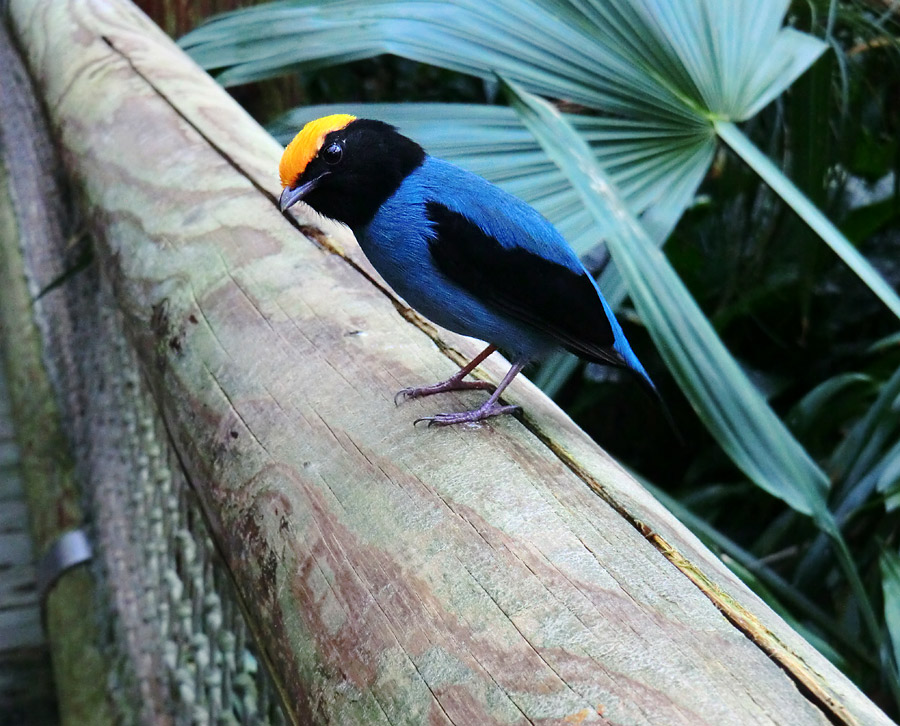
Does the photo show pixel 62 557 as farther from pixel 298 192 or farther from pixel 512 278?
pixel 512 278

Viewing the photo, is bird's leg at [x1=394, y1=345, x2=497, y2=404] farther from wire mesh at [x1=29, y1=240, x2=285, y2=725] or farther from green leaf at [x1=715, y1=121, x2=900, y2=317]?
green leaf at [x1=715, y1=121, x2=900, y2=317]

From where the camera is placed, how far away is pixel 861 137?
3584 mm

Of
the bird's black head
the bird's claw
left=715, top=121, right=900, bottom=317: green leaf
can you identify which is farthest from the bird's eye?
left=715, top=121, right=900, bottom=317: green leaf

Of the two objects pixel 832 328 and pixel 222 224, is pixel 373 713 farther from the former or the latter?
pixel 832 328

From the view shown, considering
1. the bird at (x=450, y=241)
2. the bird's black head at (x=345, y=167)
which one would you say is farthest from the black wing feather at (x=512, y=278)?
the bird's black head at (x=345, y=167)

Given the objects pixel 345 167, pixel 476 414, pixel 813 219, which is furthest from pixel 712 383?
pixel 345 167

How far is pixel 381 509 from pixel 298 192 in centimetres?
73

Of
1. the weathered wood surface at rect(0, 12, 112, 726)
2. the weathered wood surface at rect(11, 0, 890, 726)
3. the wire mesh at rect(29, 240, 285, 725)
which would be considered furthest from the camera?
the weathered wood surface at rect(0, 12, 112, 726)

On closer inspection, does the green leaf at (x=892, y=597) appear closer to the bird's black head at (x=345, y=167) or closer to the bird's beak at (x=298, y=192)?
the bird's black head at (x=345, y=167)

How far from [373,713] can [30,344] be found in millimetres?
3211

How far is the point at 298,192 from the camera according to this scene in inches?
63.4

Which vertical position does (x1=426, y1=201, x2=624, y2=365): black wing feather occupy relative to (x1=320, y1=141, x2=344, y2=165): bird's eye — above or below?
below

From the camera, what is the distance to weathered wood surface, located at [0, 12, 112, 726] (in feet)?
9.35

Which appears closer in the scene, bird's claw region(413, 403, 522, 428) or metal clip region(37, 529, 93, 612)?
bird's claw region(413, 403, 522, 428)
